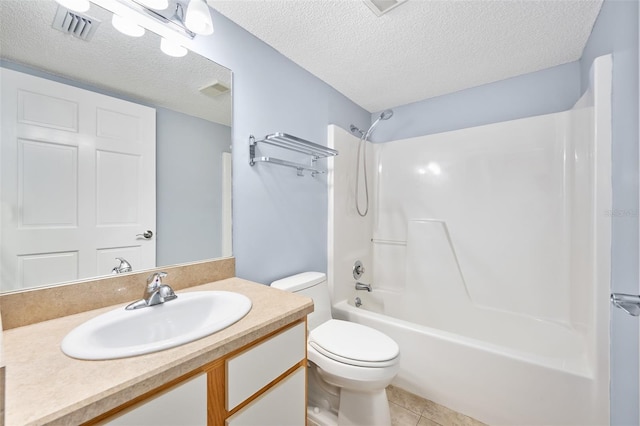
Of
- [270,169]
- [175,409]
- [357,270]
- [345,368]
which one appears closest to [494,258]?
[357,270]

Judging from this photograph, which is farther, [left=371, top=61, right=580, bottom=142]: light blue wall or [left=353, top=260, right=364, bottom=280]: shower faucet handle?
[left=353, top=260, right=364, bottom=280]: shower faucet handle

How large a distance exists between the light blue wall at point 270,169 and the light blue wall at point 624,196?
154 centimetres

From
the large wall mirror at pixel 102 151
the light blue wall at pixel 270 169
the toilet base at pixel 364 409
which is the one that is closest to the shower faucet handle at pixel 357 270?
the light blue wall at pixel 270 169

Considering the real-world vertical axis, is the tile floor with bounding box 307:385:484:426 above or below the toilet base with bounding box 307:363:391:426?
below

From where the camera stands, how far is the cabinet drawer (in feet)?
2.39

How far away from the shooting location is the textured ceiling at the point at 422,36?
1263mm

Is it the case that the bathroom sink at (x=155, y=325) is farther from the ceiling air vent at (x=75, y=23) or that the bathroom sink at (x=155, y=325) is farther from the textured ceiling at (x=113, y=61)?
the ceiling air vent at (x=75, y=23)

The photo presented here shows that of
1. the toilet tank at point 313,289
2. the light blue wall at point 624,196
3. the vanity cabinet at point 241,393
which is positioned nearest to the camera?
the vanity cabinet at point 241,393

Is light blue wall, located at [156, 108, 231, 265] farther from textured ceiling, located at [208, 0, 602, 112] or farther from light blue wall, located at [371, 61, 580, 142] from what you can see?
light blue wall, located at [371, 61, 580, 142]

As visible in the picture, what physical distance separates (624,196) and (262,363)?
5.23 ft

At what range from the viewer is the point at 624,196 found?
1.06 metres

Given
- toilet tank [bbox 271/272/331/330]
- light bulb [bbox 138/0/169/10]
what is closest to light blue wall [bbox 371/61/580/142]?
toilet tank [bbox 271/272/331/330]

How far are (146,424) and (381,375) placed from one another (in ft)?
3.12

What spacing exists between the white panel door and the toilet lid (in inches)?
36.1
